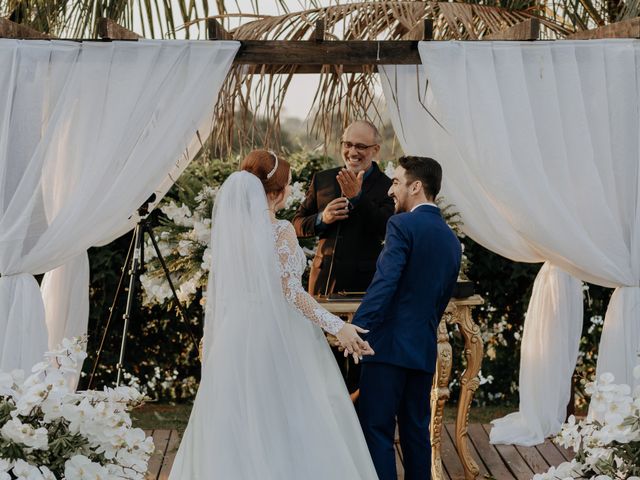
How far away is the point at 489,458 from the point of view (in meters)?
5.20

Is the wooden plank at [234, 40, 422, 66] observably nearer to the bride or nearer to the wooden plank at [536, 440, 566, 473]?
the bride

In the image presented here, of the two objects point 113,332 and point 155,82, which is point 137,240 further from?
point 113,332

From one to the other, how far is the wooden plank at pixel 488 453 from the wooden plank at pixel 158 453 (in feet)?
5.32

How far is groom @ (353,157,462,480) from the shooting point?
3.87m

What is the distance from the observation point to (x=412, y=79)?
509 cm

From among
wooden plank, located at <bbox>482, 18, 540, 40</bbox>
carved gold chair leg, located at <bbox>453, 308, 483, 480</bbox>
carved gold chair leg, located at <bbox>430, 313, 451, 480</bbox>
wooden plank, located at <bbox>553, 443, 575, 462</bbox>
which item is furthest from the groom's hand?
wooden plank, located at <bbox>553, 443, 575, 462</bbox>

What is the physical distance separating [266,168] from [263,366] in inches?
30.8

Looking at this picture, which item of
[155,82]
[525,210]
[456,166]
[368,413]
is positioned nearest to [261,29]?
[155,82]

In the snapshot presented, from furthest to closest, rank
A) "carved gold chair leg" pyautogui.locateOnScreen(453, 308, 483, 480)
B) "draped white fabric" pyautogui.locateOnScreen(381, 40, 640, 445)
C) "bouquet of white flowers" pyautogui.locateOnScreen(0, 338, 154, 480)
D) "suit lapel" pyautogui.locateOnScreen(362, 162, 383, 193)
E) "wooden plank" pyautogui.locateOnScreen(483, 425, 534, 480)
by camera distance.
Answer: "suit lapel" pyautogui.locateOnScreen(362, 162, 383, 193) → "wooden plank" pyautogui.locateOnScreen(483, 425, 534, 480) → "carved gold chair leg" pyautogui.locateOnScreen(453, 308, 483, 480) → "draped white fabric" pyautogui.locateOnScreen(381, 40, 640, 445) → "bouquet of white flowers" pyautogui.locateOnScreen(0, 338, 154, 480)

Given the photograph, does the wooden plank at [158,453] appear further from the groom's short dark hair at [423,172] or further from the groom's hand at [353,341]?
the groom's short dark hair at [423,172]

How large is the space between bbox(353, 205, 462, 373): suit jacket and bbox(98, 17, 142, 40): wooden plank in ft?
4.94

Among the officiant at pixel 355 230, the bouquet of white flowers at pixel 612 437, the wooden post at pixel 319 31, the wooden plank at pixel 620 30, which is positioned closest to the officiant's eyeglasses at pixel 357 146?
the officiant at pixel 355 230

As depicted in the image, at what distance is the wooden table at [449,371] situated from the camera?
15.2 ft

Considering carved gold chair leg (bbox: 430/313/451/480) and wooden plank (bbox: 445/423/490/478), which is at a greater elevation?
carved gold chair leg (bbox: 430/313/451/480)
